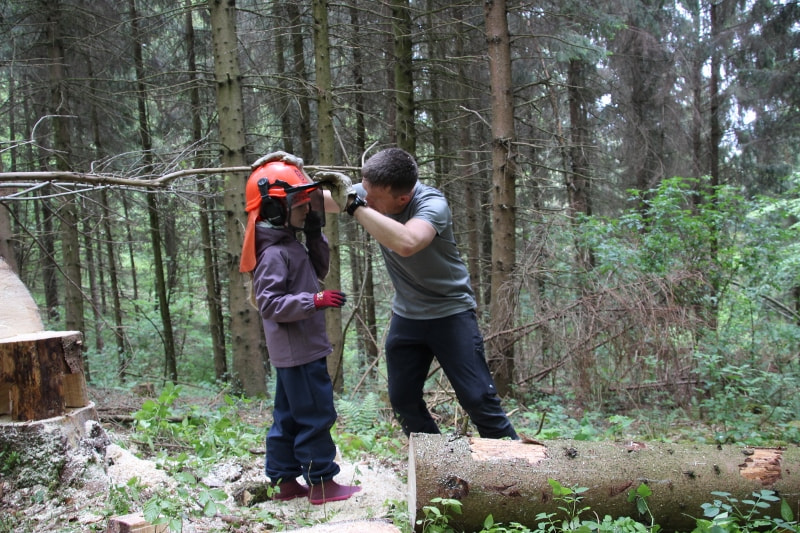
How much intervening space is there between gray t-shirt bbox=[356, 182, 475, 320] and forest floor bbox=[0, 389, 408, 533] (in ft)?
3.91

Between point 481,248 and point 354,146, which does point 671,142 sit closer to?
point 481,248

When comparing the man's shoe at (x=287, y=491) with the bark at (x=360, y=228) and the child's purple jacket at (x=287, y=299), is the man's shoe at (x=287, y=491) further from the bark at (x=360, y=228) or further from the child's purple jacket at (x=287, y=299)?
the bark at (x=360, y=228)

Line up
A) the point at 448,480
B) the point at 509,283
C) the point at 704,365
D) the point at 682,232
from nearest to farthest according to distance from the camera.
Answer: the point at 448,480
the point at 704,365
the point at 509,283
the point at 682,232

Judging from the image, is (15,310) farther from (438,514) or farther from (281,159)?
(438,514)

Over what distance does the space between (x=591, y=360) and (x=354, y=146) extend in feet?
21.0

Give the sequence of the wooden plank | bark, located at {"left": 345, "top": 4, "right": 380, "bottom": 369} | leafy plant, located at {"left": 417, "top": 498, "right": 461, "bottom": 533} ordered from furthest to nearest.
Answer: bark, located at {"left": 345, "top": 4, "right": 380, "bottom": 369} < leafy plant, located at {"left": 417, "top": 498, "right": 461, "bottom": 533} < the wooden plank

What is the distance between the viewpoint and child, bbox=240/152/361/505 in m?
3.20

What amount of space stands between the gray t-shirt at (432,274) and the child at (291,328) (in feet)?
1.86

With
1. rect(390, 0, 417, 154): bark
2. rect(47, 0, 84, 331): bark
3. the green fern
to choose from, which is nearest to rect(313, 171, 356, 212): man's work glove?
the green fern

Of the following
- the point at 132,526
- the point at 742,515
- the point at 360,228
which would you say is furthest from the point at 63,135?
the point at 742,515

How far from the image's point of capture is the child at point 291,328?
3.20 m

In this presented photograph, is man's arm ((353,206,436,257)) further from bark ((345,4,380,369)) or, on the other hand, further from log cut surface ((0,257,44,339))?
bark ((345,4,380,369))

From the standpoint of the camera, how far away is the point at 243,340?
870cm

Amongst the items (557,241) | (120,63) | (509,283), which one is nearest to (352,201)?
(509,283)
